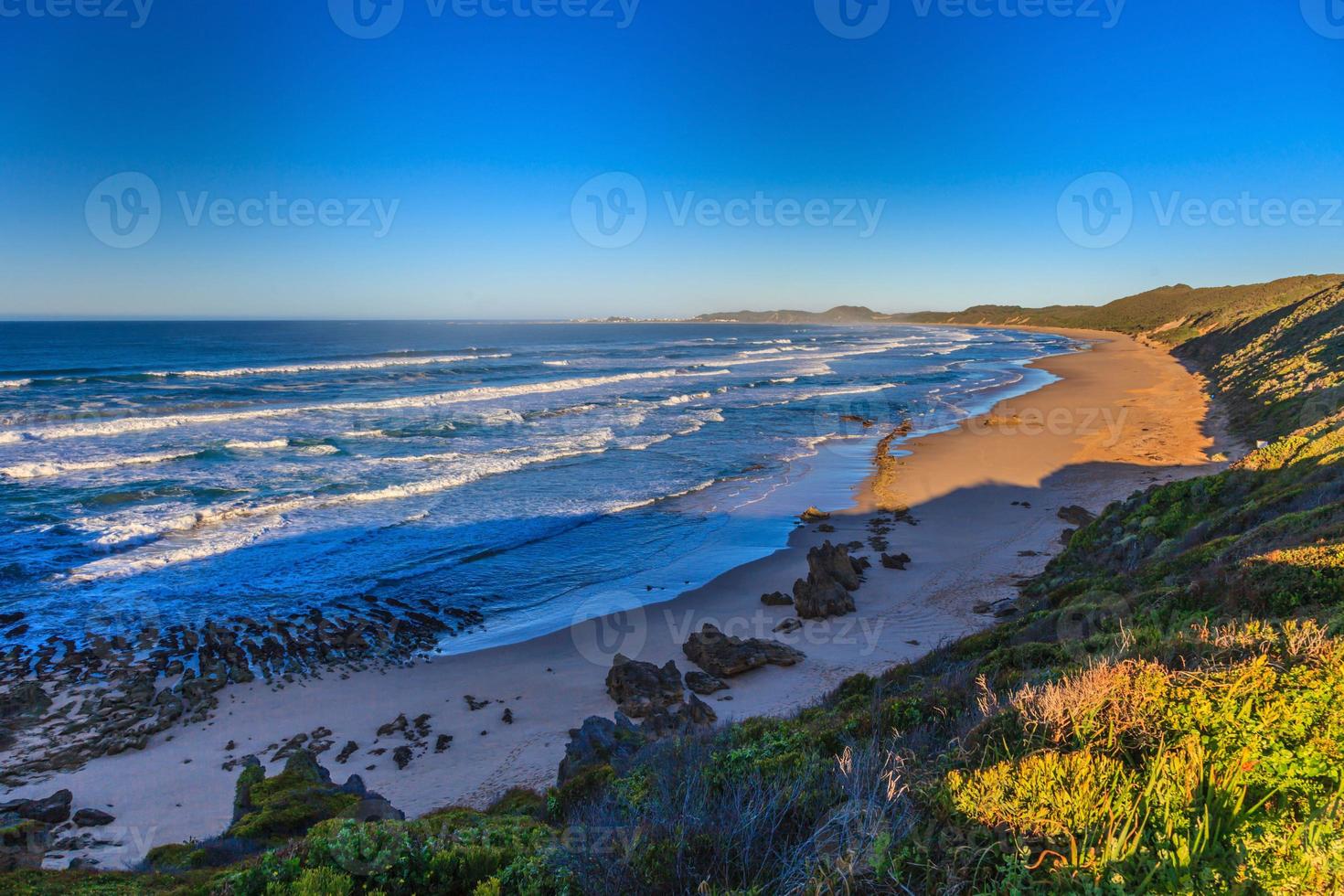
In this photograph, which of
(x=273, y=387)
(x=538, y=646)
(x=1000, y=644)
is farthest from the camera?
(x=273, y=387)

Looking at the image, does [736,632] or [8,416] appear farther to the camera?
[8,416]

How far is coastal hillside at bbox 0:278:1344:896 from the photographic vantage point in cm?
292

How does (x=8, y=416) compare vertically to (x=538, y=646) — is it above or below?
above

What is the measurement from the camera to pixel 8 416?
29781mm

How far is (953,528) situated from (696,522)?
6.17 m

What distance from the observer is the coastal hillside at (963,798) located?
292 centimetres

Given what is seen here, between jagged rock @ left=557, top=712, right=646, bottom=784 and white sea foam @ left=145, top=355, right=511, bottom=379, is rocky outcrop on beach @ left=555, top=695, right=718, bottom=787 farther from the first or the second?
white sea foam @ left=145, top=355, right=511, bottom=379

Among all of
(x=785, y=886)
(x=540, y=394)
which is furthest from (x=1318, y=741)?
(x=540, y=394)

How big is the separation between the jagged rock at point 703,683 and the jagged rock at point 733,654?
22 centimetres

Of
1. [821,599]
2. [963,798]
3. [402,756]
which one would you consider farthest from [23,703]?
[963,798]

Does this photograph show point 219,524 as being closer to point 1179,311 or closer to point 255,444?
point 255,444

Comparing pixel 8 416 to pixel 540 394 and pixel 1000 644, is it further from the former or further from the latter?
pixel 1000 644

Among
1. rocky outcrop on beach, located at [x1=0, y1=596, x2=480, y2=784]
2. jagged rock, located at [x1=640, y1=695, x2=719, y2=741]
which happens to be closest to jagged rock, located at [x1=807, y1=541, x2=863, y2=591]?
jagged rock, located at [x1=640, y1=695, x2=719, y2=741]

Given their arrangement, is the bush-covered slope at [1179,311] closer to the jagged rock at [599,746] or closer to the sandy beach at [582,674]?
the sandy beach at [582,674]
